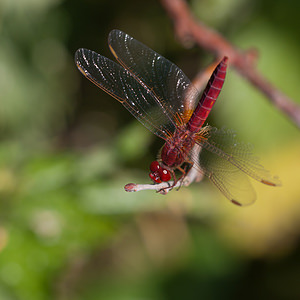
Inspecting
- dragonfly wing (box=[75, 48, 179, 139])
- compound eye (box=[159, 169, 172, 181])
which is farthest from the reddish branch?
compound eye (box=[159, 169, 172, 181])

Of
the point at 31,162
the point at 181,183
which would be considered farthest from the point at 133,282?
the point at 181,183

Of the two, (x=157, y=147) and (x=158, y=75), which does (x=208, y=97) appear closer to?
(x=158, y=75)

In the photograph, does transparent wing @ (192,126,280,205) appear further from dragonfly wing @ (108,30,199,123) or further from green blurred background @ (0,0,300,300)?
green blurred background @ (0,0,300,300)

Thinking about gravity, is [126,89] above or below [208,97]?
above

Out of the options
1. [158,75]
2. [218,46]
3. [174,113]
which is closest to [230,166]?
[174,113]

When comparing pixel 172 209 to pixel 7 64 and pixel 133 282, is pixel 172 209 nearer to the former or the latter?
pixel 133 282

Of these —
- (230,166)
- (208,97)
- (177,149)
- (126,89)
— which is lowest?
(230,166)
